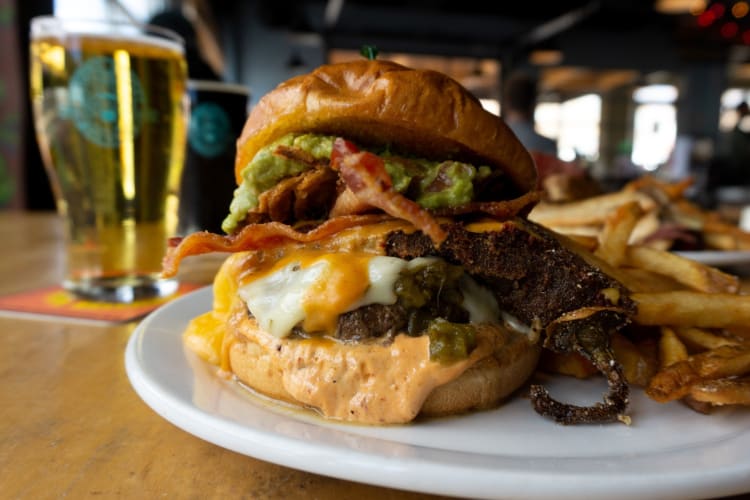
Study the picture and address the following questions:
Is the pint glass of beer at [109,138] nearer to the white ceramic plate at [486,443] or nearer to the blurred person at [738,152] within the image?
the white ceramic plate at [486,443]

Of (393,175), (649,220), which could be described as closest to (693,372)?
(393,175)

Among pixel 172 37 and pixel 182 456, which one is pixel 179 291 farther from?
pixel 182 456

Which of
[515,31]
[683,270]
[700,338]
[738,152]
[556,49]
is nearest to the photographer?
[700,338]

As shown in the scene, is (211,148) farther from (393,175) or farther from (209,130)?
(393,175)

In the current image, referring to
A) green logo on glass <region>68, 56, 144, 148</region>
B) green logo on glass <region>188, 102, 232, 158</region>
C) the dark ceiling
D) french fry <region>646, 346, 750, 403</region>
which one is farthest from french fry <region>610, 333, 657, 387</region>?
the dark ceiling

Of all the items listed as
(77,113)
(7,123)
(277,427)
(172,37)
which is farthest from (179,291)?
(7,123)

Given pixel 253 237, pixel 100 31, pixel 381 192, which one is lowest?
pixel 253 237
